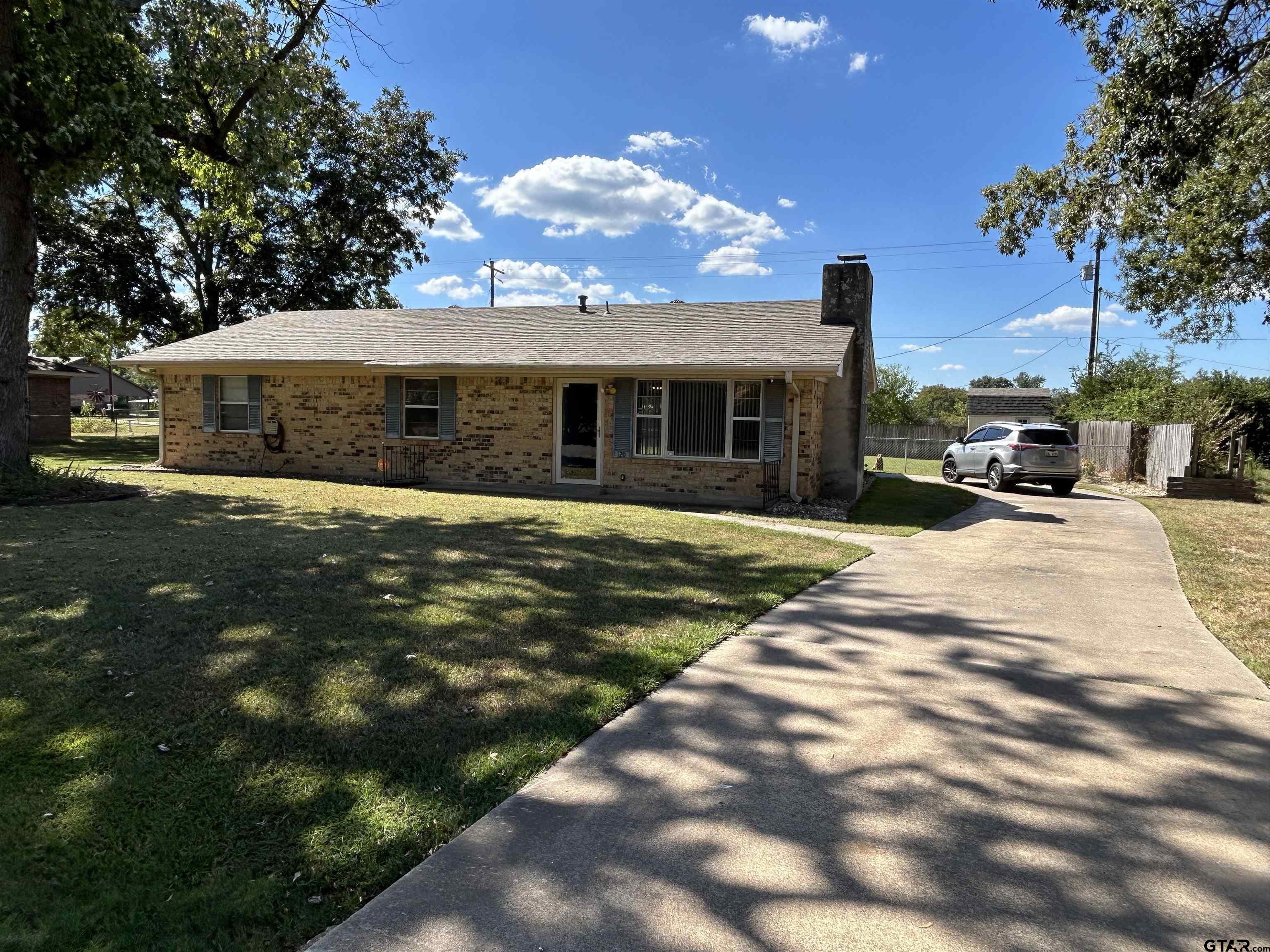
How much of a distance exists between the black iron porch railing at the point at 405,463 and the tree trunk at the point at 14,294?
5901mm

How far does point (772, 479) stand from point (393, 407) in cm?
802

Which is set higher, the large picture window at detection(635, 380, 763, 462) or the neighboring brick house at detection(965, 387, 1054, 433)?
the neighboring brick house at detection(965, 387, 1054, 433)

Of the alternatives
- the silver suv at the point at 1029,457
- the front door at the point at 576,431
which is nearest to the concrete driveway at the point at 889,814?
the front door at the point at 576,431

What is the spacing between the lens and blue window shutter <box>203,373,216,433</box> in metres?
16.9

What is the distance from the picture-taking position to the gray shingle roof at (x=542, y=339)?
43.5 ft

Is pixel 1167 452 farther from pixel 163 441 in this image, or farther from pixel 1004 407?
pixel 1004 407

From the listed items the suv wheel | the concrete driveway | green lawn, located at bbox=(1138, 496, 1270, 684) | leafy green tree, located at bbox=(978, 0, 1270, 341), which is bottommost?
the concrete driveway

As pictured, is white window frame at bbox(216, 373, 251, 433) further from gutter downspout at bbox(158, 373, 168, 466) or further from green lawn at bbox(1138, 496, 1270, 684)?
green lawn at bbox(1138, 496, 1270, 684)

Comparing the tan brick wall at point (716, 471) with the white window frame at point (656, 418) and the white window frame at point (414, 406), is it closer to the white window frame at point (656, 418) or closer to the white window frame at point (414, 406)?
the white window frame at point (656, 418)

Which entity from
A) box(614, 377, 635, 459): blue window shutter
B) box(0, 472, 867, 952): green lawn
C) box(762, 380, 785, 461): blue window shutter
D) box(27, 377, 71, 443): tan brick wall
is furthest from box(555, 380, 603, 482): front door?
box(27, 377, 71, 443): tan brick wall

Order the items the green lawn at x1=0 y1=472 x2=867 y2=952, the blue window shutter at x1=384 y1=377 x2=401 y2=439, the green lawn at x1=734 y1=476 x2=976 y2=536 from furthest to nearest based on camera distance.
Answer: the blue window shutter at x1=384 y1=377 x2=401 y2=439, the green lawn at x1=734 y1=476 x2=976 y2=536, the green lawn at x1=0 y1=472 x2=867 y2=952

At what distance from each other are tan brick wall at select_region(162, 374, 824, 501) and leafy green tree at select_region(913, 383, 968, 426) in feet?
94.1

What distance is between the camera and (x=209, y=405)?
17.0 m

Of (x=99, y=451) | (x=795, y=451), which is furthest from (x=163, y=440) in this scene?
(x=795, y=451)
